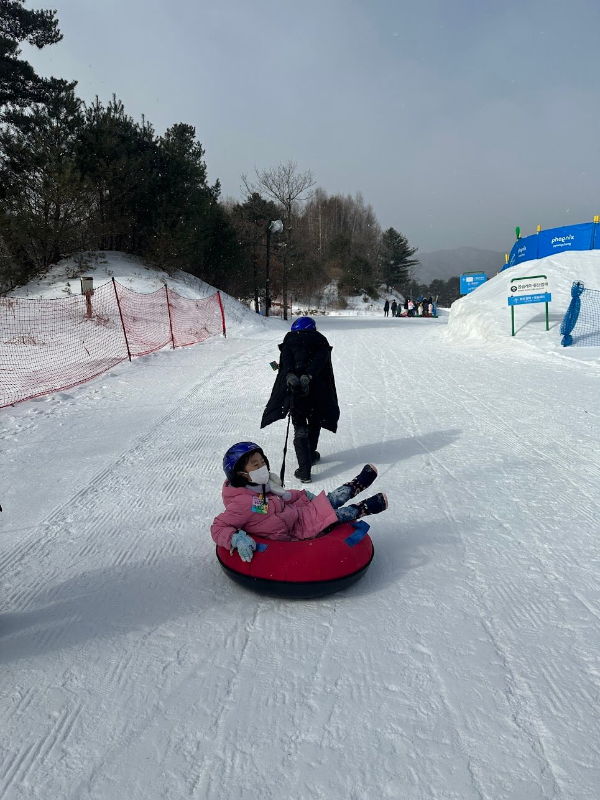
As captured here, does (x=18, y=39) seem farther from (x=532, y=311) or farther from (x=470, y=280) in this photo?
(x=470, y=280)

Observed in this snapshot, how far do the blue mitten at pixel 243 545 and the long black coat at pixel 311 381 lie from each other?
6.18 ft

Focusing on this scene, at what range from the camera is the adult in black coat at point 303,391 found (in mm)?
4539

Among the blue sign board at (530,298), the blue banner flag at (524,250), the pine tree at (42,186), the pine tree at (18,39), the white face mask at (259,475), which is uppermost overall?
the pine tree at (18,39)

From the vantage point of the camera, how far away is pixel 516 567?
3.03 metres

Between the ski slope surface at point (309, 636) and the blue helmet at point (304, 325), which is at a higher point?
the blue helmet at point (304, 325)

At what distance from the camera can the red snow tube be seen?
8.71 feet

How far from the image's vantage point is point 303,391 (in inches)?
175

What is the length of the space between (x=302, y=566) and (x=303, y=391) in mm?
2006

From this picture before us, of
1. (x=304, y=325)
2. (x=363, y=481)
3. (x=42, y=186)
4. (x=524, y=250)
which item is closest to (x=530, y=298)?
(x=524, y=250)

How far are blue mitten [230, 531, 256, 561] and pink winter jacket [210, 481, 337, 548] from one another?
0.07m

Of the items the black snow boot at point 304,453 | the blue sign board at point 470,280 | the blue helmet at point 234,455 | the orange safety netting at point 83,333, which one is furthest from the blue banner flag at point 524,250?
the blue helmet at point 234,455

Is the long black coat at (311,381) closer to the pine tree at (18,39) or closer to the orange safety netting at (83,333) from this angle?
the orange safety netting at (83,333)

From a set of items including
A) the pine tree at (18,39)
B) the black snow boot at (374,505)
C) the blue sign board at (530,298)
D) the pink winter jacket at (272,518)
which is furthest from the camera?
the pine tree at (18,39)

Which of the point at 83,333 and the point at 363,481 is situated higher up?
the point at 83,333
